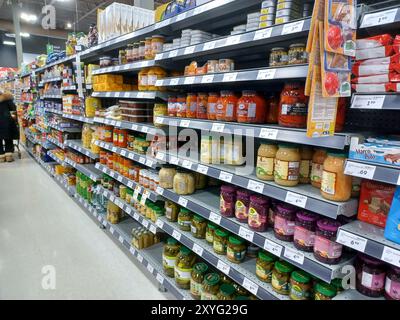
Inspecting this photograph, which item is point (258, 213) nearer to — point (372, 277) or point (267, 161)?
point (267, 161)

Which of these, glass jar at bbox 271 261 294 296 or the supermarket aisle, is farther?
the supermarket aisle

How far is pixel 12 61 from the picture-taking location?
628 inches

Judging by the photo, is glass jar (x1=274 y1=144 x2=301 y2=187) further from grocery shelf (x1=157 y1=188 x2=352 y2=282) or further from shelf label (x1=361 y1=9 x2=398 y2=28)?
shelf label (x1=361 y1=9 x2=398 y2=28)

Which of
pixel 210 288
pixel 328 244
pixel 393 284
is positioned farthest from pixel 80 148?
pixel 393 284

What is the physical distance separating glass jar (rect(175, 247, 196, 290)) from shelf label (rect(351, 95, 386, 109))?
60.4 inches

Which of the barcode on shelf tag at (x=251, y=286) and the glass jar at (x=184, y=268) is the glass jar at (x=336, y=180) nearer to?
the barcode on shelf tag at (x=251, y=286)

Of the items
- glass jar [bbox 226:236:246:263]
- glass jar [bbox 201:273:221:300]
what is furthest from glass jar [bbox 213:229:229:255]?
glass jar [bbox 201:273:221:300]

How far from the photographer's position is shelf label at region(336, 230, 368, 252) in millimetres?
1083

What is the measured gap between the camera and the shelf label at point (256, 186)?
143cm

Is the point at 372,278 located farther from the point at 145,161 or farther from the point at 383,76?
the point at 145,161

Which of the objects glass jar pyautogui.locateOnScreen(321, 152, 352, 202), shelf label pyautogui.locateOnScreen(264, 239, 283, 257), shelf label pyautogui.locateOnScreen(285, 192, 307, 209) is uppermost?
glass jar pyautogui.locateOnScreen(321, 152, 352, 202)

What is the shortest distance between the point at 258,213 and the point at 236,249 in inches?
13.2

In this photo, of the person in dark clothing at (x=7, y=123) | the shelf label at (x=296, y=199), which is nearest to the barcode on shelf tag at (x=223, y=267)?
the shelf label at (x=296, y=199)

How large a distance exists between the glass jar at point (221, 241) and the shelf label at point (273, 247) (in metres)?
0.39
